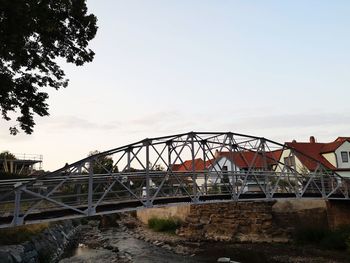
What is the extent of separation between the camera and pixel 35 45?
1653 centimetres

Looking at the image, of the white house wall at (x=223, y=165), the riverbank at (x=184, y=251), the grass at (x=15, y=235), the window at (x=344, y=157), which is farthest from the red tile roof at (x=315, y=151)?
the grass at (x=15, y=235)

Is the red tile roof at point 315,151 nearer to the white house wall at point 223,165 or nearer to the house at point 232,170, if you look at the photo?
the house at point 232,170

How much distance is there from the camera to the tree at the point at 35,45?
1372cm

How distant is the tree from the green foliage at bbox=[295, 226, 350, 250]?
80.8 ft

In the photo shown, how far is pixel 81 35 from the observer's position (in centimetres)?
1736

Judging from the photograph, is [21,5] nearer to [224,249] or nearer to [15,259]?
[15,259]

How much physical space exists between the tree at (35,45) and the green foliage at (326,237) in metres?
24.6

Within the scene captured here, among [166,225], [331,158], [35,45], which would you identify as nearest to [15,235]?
[35,45]

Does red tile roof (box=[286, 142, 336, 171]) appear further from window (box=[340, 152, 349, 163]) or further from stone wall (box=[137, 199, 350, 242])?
stone wall (box=[137, 199, 350, 242])

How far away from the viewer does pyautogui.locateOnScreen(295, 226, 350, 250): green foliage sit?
28.3m

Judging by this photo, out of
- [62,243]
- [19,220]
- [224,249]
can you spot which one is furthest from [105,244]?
[19,220]

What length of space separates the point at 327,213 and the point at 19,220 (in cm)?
2805

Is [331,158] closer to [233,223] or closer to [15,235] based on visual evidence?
[233,223]

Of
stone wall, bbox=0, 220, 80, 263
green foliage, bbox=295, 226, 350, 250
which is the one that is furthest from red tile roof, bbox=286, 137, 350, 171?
stone wall, bbox=0, 220, 80, 263
